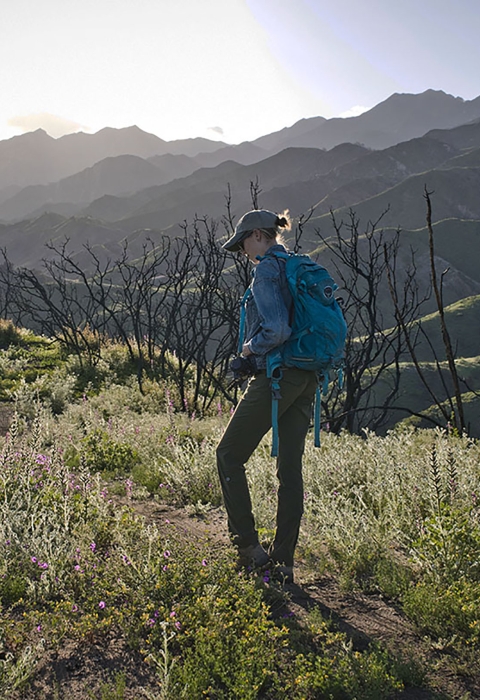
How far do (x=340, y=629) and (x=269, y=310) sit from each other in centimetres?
175

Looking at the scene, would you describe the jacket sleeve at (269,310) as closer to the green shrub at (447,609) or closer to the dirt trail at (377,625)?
the dirt trail at (377,625)

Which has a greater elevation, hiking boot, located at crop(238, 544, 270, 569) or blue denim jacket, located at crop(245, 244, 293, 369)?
blue denim jacket, located at crop(245, 244, 293, 369)

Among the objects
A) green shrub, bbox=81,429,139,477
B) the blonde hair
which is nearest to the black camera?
the blonde hair

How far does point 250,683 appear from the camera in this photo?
224 cm

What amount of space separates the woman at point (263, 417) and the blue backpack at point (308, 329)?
0.07m

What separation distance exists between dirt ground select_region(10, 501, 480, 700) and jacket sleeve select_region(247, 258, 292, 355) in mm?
1489

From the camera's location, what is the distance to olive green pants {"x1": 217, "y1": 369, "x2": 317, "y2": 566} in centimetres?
309

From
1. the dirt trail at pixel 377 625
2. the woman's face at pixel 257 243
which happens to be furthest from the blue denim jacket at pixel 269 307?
the dirt trail at pixel 377 625

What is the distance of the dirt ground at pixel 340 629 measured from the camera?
2.31 metres

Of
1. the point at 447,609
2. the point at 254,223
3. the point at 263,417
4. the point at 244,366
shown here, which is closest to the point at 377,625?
the point at 447,609

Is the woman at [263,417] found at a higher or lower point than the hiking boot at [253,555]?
higher

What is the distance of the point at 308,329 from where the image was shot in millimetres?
3008

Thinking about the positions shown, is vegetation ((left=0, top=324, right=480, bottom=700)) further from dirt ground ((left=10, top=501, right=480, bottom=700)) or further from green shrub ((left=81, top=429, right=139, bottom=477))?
green shrub ((left=81, top=429, right=139, bottom=477))

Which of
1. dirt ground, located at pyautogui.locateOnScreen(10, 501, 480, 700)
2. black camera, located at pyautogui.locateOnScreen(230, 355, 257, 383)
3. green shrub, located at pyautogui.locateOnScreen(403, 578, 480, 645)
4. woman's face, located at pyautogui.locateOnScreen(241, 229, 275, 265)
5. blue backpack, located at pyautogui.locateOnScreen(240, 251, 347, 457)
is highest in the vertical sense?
woman's face, located at pyautogui.locateOnScreen(241, 229, 275, 265)
